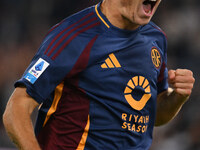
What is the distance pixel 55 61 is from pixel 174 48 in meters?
4.20

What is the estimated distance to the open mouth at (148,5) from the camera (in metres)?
2.22

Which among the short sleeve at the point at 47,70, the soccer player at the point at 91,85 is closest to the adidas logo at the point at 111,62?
the soccer player at the point at 91,85

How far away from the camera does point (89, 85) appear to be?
213 cm

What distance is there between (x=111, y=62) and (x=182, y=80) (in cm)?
50

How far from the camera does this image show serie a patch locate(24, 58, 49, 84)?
201cm

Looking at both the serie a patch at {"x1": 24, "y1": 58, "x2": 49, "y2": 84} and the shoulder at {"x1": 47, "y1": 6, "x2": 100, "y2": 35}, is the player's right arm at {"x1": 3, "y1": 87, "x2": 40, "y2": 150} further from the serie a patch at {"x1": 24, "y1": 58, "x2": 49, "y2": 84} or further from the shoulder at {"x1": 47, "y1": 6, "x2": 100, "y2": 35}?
the shoulder at {"x1": 47, "y1": 6, "x2": 100, "y2": 35}

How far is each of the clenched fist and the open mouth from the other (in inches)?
16.7

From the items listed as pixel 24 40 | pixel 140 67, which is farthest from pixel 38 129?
pixel 24 40

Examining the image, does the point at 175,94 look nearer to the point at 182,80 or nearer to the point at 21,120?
the point at 182,80

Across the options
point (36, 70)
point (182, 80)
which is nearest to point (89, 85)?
point (36, 70)

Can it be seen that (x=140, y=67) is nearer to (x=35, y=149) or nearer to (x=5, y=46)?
(x=35, y=149)

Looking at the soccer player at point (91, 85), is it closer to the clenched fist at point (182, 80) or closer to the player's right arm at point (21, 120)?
the player's right arm at point (21, 120)

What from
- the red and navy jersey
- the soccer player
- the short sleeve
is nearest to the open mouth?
the soccer player

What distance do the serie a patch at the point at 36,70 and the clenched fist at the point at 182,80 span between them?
0.80 meters
